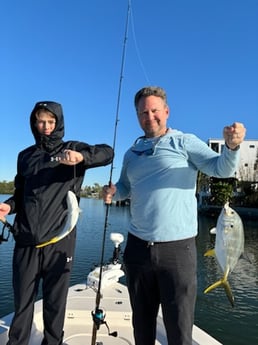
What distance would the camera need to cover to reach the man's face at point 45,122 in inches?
124

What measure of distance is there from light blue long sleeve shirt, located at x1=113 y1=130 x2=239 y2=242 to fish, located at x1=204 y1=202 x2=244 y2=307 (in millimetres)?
A: 212

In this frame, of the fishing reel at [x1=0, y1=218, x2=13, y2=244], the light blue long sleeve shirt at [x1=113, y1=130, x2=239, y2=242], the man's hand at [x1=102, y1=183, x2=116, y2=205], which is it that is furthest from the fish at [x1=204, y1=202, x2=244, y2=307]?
the fishing reel at [x1=0, y1=218, x2=13, y2=244]

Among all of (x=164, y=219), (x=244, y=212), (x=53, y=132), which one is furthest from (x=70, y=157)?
(x=244, y=212)

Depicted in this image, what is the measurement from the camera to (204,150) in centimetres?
256

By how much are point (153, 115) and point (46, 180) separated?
3.65 ft

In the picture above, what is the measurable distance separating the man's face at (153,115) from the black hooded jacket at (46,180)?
59 cm

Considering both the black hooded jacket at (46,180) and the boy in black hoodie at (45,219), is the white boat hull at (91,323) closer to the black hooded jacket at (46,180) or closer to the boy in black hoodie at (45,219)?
the boy in black hoodie at (45,219)

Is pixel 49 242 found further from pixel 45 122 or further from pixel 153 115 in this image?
pixel 153 115

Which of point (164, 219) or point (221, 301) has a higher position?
point (164, 219)

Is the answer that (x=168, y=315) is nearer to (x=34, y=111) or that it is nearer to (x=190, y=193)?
(x=190, y=193)

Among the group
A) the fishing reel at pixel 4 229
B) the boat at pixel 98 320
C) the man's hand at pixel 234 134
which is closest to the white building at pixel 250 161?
the boat at pixel 98 320

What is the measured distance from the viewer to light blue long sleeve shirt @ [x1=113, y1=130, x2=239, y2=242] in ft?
8.30

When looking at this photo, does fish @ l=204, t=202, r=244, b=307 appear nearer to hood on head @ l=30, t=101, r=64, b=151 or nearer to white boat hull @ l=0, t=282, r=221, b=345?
white boat hull @ l=0, t=282, r=221, b=345

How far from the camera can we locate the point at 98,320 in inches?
131
